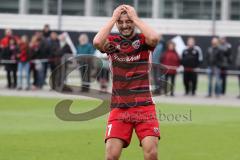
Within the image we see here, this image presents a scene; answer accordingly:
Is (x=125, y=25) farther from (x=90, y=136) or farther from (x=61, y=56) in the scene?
(x=61, y=56)

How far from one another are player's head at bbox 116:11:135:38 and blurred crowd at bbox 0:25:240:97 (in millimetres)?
17481

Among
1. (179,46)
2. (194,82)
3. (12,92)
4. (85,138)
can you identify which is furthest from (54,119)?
(179,46)

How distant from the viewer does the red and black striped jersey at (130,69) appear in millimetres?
9367

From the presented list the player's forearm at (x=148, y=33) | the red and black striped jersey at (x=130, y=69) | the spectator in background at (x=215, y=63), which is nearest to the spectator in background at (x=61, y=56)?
the spectator in background at (x=215, y=63)

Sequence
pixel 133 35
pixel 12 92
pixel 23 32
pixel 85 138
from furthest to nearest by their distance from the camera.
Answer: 1. pixel 23 32
2. pixel 12 92
3. pixel 85 138
4. pixel 133 35

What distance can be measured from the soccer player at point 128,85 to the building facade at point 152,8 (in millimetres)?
34691

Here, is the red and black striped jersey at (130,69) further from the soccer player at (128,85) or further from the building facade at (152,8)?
the building facade at (152,8)

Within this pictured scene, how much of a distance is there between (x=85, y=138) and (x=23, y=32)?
25.4 m

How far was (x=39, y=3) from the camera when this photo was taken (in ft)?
148

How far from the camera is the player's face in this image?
9.13 m

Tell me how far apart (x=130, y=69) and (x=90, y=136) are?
632 centimetres

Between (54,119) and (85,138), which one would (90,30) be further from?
(85,138)

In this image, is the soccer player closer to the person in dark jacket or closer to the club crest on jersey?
the club crest on jersey

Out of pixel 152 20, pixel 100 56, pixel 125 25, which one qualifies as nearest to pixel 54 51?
pixel 100 56
